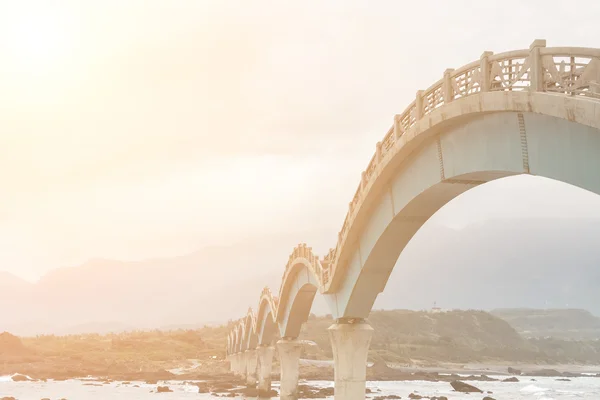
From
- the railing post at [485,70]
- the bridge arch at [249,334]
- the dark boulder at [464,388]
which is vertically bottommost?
the dark boulder at [464,388]

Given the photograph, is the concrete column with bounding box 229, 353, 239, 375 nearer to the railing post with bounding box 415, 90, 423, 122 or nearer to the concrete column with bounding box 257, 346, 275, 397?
the concrete column with bounding box 257, 346, 275, 397

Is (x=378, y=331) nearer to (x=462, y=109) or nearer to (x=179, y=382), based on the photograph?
(x=179, y=382)

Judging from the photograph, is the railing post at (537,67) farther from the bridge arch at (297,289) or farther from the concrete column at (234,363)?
the concrete column at (234,363)

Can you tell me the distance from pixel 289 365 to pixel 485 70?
126 ft

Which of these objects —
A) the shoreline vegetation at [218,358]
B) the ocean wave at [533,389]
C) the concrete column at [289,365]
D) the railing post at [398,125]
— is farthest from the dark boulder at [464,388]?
the railing post at [398,125]

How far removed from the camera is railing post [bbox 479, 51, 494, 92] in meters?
16.1

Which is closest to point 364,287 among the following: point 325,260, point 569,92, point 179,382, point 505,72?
point 325,260

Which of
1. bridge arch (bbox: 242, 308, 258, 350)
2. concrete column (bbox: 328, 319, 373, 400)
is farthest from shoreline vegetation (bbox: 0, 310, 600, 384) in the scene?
concrete column (bbox: 328, 319, 373, 400)

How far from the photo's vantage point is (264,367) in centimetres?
6488

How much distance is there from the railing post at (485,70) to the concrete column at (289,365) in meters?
36.6

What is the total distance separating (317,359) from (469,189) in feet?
380

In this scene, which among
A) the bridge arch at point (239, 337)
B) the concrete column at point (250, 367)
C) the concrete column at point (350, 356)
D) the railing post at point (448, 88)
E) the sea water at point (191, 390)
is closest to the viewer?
the railing post at point (448, 88)

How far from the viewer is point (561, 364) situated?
7283 inches

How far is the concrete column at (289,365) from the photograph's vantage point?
49906 mm
